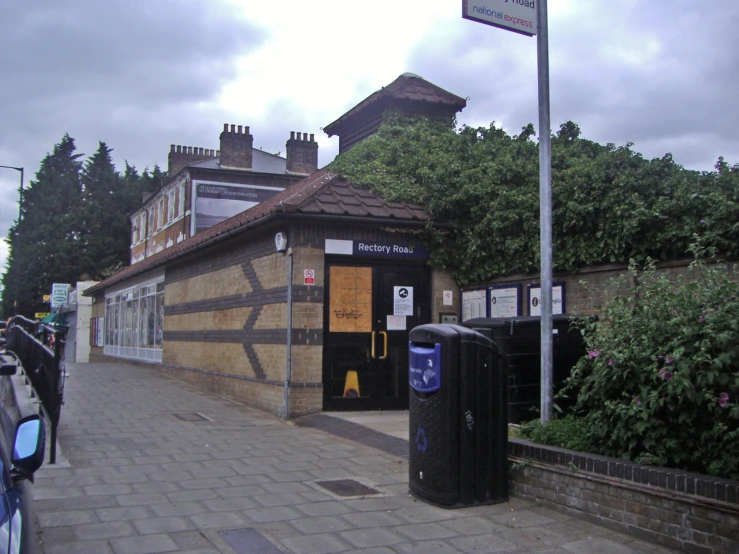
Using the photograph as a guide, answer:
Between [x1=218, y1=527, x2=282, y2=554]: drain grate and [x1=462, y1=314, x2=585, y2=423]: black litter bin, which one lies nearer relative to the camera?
[x1=218, y1=527, x2=282, y2=554]: drain grate

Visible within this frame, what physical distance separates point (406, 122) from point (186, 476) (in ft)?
35.4

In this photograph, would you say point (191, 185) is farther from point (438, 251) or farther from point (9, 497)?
point (9, 497)

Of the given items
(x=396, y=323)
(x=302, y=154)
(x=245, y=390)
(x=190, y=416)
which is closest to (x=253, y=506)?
(x=190, y=416)

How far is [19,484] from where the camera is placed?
133 inches

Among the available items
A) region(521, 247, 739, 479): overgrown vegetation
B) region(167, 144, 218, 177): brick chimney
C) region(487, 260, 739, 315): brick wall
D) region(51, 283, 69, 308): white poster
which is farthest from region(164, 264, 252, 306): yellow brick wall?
region(51, 283, 69, 308): white poster

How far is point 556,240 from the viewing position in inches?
390

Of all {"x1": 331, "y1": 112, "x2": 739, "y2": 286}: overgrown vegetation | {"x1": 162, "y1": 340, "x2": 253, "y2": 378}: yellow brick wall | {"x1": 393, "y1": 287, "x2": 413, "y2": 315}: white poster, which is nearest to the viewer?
{"x1": 331, "y1": 112, "x2": 739, "y2": 286}: overgrown vegetation

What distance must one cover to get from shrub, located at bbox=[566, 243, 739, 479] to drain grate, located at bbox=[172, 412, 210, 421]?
22.2 ft

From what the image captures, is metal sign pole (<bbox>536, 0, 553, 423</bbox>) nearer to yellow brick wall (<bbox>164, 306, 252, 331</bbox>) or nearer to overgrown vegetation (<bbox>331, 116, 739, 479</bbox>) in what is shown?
overgrown vegetation (<bbox>331, 116, 739, 479</bbox>)

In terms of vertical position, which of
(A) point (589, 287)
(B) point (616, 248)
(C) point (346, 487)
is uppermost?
(B) point (616, 248)

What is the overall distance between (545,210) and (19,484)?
5.11 meters

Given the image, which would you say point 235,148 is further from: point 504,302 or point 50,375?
→ point 50,375

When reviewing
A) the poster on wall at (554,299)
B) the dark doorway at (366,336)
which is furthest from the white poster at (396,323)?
the poster on wall at (554,299)

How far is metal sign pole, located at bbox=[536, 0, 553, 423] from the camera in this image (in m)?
6.67
